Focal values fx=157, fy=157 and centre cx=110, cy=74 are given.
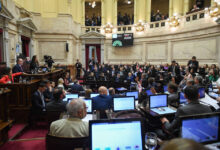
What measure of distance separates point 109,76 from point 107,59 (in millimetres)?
7596

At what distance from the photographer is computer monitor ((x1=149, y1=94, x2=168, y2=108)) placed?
11.4 ft

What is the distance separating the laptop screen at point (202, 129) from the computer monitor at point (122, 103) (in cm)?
195

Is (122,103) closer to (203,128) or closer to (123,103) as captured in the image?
(123,103)

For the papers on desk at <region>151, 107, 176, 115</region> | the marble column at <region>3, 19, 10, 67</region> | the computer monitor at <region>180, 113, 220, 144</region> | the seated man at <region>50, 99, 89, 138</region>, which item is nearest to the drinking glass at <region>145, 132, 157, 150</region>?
the computer monitor at <region>180, 113, 220, 144</region>

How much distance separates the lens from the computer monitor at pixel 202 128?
1.63 metres

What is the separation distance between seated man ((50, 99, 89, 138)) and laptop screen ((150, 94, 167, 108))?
1.97m

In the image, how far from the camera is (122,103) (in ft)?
11.8

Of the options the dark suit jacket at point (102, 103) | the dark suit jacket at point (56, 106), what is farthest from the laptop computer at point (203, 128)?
the dark suit jacket at point (56, 106)

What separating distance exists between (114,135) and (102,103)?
7.25 feet

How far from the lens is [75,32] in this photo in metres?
15.8

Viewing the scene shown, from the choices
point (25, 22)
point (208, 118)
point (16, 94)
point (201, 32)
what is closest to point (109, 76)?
point (16, 94)

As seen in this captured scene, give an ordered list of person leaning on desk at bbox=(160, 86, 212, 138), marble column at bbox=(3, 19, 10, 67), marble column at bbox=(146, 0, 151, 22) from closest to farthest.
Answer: person leaning on desk at bbox=(160, 86, 212, 138) < marble column at bbox=(3, 19, 10, 67) < marble column at bbox=(146, 0, 151, 22)

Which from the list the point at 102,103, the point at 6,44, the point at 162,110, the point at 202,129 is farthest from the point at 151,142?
the point at 6,44

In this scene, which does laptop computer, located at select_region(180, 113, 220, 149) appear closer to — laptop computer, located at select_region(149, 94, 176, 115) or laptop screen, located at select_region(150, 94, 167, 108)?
laptop computer, located at select_region(149, 94, 176, 115)
